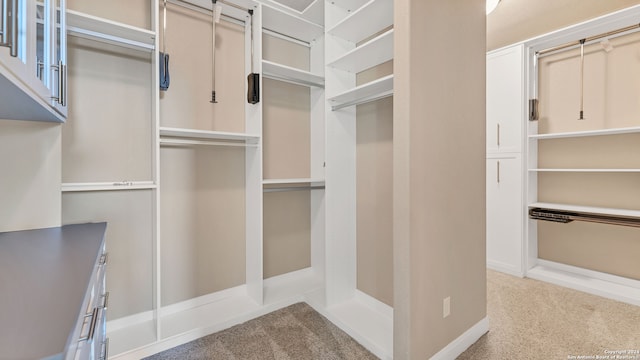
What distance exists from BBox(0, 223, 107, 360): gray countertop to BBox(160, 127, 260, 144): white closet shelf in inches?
33.6

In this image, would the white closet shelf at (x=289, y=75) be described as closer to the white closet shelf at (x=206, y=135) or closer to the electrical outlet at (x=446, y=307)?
the white closet shelf at (x=206, y=135)

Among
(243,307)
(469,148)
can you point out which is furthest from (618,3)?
(243,307)

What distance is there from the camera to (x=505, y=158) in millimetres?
2951

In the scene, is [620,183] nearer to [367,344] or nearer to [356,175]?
[356,175]

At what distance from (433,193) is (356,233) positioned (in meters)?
0.99

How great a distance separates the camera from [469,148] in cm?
179

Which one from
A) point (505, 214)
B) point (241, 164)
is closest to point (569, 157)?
point (505, 214)

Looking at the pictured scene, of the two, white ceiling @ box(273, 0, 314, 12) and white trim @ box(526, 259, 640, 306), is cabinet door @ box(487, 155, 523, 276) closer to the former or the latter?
white trim @ box(526, 259, 640, 306)

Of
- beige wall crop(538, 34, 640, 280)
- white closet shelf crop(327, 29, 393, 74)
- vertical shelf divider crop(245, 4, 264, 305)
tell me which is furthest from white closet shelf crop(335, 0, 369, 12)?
beige wall crop(538, 34, 640, 280)

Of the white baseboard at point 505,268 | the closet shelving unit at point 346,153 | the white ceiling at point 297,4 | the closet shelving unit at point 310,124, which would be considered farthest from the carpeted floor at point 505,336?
the white ceiling at point 297,4

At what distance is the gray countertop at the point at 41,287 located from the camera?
46 cm

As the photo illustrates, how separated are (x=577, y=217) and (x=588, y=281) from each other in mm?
674

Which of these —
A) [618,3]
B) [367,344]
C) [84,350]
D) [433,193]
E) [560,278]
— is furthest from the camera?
[560,278]

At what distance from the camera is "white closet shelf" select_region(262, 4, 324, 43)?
2.28 metres
